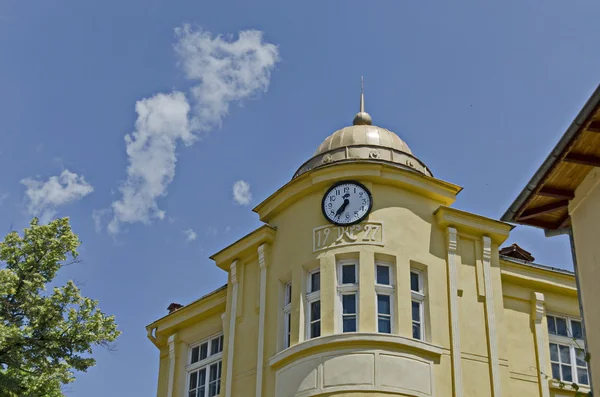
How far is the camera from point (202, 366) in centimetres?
2670

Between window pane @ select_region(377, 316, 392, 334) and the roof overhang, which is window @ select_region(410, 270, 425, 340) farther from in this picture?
the roof overhang

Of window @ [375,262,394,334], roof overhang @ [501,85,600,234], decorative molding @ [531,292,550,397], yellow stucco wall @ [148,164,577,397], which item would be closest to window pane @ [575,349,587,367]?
decorative molding @ [531,292,550,397]

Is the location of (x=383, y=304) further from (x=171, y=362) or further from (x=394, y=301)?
(x=171, y=362)

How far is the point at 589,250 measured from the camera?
16578mm

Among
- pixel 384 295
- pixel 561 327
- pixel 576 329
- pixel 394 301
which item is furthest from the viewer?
pixel 576 329

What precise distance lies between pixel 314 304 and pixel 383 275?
1754 millimetres

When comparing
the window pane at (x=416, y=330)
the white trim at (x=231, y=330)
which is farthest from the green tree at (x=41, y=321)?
the window pane at (x=416, y=330)

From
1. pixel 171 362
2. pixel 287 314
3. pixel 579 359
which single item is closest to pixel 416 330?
pixel 287 314

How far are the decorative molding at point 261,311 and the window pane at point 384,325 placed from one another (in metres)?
3.11

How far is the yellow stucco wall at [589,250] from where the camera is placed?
1614 centimetres

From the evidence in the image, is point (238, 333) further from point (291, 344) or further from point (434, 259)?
point (434, 259)

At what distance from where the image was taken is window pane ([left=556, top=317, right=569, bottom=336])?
25016 mm

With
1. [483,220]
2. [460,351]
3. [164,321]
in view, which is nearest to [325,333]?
[460,351]

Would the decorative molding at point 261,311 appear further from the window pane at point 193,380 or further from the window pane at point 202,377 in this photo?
the window pane at point 193,380
